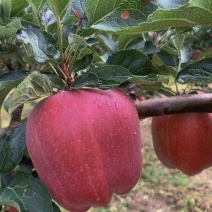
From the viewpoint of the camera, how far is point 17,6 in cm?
71

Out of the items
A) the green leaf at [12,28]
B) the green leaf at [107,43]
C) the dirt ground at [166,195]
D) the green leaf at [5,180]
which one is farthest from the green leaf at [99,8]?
the dirt ground at [166,195]

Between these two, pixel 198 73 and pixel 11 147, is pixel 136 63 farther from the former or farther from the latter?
pixel 11 147

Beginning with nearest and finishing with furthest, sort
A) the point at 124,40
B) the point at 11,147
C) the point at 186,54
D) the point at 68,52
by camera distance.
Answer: the point at 68,52, the point at 11,147, the point at 124,40, the point at 186,54

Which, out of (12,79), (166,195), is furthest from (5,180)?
(166,195)

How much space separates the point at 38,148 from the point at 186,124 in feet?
1.14

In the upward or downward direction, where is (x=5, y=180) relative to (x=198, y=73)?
downward

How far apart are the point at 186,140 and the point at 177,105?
105mm

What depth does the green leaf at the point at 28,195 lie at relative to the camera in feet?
2.03

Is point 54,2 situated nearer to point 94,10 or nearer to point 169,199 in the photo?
point 94,10

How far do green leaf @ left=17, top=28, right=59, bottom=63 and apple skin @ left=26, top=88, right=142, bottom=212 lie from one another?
2.2 inches

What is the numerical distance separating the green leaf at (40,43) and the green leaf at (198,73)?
0.72 ft

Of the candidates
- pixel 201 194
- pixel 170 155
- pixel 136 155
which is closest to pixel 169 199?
pixel 201 194

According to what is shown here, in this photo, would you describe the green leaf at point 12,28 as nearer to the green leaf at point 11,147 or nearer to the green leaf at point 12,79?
the green leaf at point 12,79

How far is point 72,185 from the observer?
558 mm
